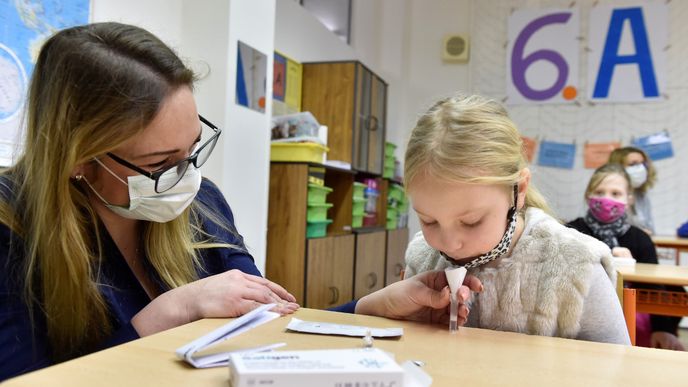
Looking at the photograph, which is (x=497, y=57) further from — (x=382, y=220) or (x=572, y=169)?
(x=382, y=220)

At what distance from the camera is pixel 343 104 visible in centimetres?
346

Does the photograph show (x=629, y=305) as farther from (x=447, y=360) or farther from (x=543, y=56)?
(x=543, y=56)

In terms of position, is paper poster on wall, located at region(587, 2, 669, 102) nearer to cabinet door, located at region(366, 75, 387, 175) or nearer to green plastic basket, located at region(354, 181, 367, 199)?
cabinet door, located at region(366, 75, 387, 175)

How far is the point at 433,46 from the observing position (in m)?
5.46

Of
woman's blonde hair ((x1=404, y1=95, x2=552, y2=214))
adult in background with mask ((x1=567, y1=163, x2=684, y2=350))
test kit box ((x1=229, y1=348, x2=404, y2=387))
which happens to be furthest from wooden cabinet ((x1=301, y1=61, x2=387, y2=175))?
test kit box ((x1=229, y1=348, x2=404, y2=387))

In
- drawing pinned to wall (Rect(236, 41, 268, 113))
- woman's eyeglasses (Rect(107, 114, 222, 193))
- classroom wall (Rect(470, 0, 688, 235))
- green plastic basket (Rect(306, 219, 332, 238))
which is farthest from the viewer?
classroom wall (Rect(470, 0, 688, 235))

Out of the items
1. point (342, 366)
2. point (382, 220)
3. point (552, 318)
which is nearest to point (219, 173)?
point (552, 318)

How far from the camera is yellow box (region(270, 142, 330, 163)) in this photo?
2.78 meters

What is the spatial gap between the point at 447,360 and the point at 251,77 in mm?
1977

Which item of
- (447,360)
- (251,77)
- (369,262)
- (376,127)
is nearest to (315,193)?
(251,77)

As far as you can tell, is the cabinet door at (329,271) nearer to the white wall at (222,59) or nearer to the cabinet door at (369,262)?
the cabinet door at (369,262)

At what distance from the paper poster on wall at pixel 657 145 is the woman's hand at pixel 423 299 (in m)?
4.49

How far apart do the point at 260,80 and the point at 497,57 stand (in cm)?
334

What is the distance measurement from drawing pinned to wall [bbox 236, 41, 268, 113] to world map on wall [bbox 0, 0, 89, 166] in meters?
0.81
